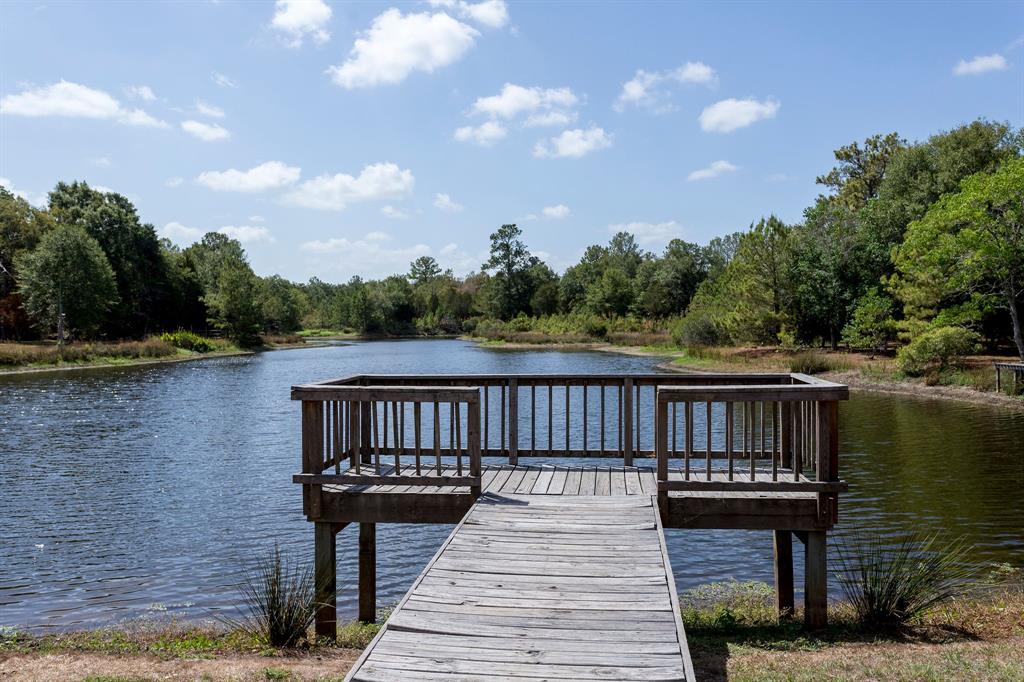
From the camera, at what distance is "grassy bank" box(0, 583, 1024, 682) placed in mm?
5484

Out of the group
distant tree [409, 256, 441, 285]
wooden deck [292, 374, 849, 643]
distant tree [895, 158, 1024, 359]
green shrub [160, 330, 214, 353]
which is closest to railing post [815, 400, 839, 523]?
wooden deck [292, 374, 849, 643]

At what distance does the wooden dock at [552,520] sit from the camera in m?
4.10

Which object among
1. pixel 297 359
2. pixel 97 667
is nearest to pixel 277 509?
pixel 97 667

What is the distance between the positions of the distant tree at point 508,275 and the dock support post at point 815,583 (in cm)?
9834

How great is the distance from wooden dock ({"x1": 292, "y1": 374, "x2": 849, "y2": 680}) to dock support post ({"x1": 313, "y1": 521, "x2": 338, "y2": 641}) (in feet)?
0.06

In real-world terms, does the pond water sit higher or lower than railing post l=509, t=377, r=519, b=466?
lower

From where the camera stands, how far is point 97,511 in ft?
44.8

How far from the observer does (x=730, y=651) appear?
6117 millimetres

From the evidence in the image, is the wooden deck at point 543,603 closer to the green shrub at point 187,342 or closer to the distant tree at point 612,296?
the green shrub at point 187,342

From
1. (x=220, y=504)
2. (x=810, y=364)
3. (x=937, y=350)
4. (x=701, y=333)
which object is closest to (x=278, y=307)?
(x=701, y=333)

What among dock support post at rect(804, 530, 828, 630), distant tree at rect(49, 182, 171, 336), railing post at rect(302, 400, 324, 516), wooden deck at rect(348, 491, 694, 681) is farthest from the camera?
distant tree at rect(49, 182, 171, 336)

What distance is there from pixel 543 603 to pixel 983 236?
2983cm

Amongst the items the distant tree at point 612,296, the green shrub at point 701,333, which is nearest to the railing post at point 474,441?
the green shrub at point 701,333

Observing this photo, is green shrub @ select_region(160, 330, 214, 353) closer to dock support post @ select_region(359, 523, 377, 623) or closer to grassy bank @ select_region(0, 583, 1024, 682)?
dock support post @ select_region(359, 523, 377, 623)
